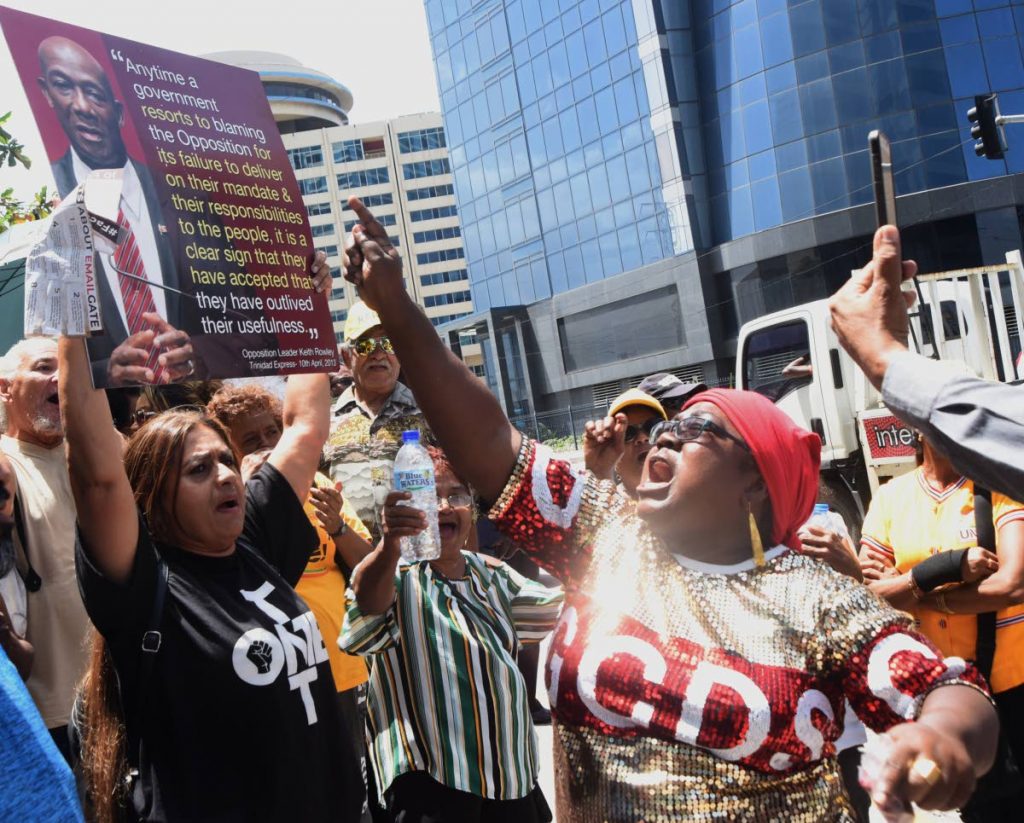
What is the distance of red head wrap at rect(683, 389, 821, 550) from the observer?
2.30 metres

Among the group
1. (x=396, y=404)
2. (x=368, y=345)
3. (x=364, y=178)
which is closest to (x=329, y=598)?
(x=396, y=404)

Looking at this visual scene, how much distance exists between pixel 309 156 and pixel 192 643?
355 ft

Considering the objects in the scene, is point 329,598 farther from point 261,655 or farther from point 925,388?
point 925,388

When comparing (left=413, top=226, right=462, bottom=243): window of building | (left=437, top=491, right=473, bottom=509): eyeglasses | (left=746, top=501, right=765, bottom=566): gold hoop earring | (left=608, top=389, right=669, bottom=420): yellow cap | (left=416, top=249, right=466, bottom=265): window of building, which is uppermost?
(left=413, top=226, right=462, bottom=243): window of building

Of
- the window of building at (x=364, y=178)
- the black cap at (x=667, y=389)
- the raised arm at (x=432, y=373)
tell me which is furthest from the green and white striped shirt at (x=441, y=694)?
the window of building at (x=364, y=178)

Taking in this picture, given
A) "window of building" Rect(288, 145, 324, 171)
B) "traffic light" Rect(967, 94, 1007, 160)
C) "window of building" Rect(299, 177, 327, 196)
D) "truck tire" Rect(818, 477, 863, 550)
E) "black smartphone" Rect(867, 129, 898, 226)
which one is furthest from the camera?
"window of building" Rect(288, 145, 324, 171)

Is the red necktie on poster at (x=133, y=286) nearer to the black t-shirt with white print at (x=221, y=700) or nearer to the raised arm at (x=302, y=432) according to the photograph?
the black t-shirt with white print at (x=221, y=700)

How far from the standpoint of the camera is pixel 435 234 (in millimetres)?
109375

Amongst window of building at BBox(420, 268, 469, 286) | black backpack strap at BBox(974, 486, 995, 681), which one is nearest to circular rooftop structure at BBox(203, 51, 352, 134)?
window of building at BBox(420, 268, 469, 286)

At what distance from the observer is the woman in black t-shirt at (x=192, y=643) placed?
2.26 meters

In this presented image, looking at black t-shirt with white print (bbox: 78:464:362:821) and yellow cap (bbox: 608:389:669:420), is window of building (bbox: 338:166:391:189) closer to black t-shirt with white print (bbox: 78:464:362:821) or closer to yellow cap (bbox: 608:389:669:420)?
yellow cap (bbox: 608:389:669:420)

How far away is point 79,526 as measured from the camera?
2.26 metres

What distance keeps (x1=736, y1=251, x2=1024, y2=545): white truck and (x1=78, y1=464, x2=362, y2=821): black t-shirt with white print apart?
5624 mm

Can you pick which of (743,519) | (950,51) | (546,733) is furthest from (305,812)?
(950,51)
